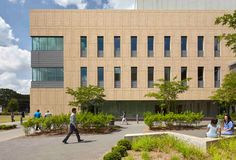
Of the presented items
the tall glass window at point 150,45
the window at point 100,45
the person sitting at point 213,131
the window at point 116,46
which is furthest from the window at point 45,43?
the person sitting at point 213,131

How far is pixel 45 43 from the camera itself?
43250 millimetres

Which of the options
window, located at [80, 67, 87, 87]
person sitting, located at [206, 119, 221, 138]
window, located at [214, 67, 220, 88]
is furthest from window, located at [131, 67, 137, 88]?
person sitting, located at [206, 119, 221, 138]

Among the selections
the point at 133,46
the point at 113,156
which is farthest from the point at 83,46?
the point at 113,156

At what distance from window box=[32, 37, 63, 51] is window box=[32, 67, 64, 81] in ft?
9.32

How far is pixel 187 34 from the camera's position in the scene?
1703 inches

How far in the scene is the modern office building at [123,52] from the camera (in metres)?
42.9

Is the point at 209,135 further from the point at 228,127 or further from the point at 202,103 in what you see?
the point at 202,103

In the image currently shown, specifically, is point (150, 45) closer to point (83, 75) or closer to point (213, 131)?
point (83, 75)

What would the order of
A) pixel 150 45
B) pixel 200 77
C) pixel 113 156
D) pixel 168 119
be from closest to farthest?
pixel 113 156 → pixel 168 119 → pixel 150 45 → pixel 200 77

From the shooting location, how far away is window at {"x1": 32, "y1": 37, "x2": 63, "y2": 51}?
43.2 metres

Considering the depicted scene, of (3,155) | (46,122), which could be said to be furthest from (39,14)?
(3,155)

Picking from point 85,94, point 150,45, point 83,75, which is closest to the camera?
point 85,94

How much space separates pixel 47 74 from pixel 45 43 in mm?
4402

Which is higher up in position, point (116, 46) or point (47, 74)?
point (116, 46)
